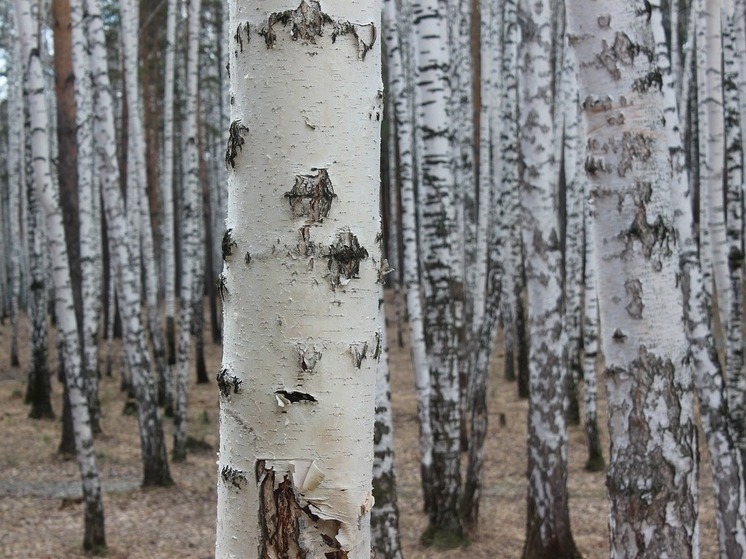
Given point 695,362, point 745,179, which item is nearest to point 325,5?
point 695,362

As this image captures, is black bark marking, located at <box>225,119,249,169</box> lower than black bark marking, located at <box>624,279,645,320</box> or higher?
higher

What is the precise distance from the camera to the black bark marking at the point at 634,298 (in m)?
2.68

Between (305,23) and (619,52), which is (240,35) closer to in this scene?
(305,23)

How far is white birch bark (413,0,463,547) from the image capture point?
589cm

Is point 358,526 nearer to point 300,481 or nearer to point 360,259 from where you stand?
point 300,481

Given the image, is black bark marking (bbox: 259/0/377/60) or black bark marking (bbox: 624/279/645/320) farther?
black bark marking (bbox: 624/279/645/320)

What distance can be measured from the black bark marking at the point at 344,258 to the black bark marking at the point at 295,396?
156 mm

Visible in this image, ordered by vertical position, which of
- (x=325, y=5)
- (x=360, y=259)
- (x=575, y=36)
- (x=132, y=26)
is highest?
(x=132, y=26)

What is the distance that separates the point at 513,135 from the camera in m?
8.09

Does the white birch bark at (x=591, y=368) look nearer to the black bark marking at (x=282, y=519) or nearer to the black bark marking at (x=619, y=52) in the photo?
the black bark marking at (x=619, y=52)

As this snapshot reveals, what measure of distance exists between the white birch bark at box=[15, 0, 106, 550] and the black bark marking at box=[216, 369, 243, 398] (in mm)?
5405

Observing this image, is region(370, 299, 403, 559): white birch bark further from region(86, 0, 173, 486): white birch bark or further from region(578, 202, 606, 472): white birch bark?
region(578, 202, 606, 472): white birch bark

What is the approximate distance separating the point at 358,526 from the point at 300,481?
120mm

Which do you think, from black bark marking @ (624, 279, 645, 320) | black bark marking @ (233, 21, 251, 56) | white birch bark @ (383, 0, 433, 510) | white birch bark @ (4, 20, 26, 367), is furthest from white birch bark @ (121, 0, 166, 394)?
black bark marking @ (233, 21, 251, 56)
